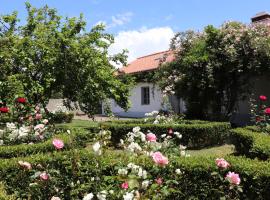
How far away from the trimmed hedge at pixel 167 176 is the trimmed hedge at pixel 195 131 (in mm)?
6630

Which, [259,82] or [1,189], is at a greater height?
[259,82]

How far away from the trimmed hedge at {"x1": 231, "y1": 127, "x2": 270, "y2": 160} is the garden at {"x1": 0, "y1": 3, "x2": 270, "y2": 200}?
0.03 metres

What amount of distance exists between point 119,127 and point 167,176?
8202 millimetres

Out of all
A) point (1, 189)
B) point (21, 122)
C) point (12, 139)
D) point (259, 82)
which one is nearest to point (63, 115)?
point (259, 82)

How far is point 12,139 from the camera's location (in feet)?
28.3

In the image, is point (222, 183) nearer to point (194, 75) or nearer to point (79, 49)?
point (79, 49)

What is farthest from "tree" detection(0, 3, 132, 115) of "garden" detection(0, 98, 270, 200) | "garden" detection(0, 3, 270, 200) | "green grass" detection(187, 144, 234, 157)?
"garden" detection(0, 98, 270, 200)

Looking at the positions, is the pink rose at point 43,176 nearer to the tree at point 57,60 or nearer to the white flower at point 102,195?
the white flower at point 102,195

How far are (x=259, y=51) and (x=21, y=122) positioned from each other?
964cm

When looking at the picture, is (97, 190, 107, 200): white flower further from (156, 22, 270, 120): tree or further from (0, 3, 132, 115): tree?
(156, 22, 270, 120): tree

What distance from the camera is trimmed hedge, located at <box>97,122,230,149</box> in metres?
12.5

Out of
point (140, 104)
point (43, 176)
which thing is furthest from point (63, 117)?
point (43, 176)

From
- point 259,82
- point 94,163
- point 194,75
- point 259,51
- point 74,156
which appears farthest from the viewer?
point 259,82

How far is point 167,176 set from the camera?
511 centimetres
